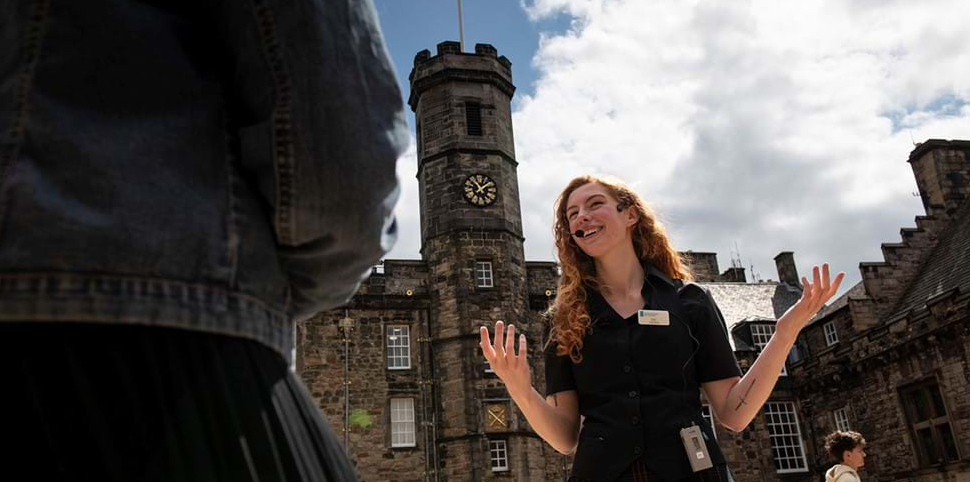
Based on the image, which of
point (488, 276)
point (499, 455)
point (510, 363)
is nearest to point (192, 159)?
point (510, 363)

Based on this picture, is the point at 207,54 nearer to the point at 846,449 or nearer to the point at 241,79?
the point at 241,79

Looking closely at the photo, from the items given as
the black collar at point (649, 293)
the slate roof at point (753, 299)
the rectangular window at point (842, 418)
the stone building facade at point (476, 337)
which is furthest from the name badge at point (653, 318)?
the slate roof at point (753, 299)

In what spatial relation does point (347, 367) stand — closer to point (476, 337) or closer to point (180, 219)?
point (476, 337)

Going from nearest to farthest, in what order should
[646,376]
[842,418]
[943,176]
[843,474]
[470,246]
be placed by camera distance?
[646,376], [843,474], [842,418], [470,246], [943,176]

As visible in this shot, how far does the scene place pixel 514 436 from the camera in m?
22.5

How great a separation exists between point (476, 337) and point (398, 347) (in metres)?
2.61

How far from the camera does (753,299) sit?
29891mm

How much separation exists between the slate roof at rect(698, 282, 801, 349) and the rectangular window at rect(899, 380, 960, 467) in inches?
287

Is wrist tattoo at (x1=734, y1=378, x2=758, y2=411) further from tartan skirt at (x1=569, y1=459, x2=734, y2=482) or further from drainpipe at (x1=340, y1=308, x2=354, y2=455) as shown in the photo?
drainpipe at (x1=340, y1=308, x2=354, y2=455)

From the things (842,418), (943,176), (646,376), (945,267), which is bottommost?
(646,376)

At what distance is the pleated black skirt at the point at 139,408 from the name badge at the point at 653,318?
86.1 inches

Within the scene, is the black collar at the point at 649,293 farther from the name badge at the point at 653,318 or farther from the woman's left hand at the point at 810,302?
the woman's left hand at the point at 810,302

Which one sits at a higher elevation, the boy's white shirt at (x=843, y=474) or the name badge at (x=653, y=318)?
the name badge at (x=653, y=318)

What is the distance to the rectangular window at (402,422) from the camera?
22891 millimetres
